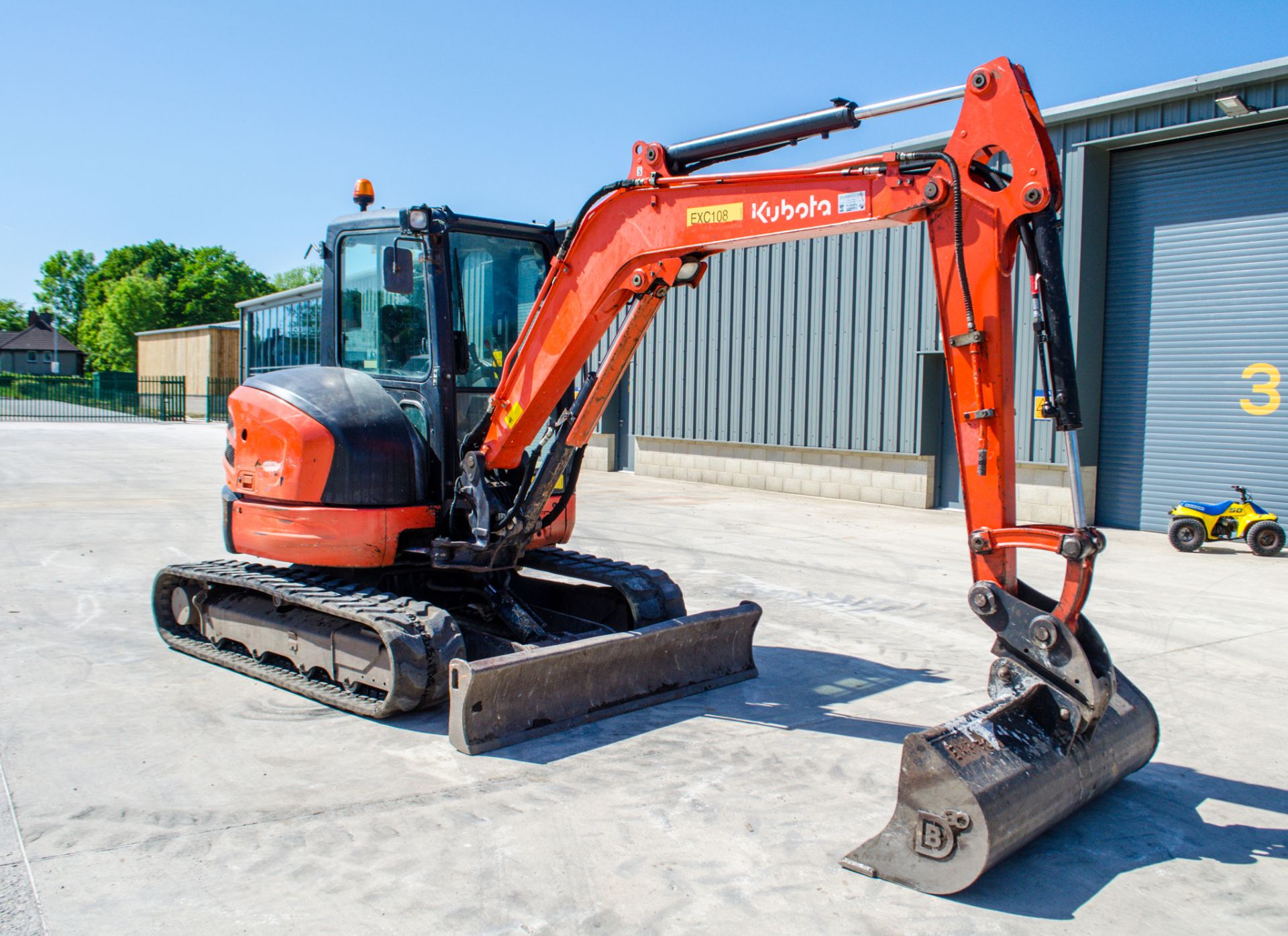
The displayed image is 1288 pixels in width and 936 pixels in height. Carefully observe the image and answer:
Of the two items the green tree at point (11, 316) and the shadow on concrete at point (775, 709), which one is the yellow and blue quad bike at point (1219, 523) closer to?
the shadow on concrete at point (775, 709)

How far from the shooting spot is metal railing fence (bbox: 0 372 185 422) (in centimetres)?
4581

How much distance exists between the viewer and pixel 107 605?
29.2ft

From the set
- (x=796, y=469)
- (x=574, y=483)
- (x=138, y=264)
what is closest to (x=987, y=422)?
(x=574, y=483)

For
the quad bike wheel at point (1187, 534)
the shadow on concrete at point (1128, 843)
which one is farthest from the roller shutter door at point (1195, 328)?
the shadow on concrete at point (1128, 843)

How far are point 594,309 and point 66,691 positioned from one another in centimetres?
397

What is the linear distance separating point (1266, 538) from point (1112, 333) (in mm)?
3877

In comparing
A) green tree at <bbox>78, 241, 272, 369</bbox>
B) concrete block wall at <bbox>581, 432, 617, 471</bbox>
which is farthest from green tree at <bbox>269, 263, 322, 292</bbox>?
concrete block wall at <bbox>581, 432, 617, 471</bbox>

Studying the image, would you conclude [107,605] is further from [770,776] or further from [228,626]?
[770,776]

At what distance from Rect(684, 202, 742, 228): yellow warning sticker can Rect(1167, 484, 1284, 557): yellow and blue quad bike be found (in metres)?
10.2

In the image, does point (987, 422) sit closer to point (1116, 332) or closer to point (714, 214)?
point (714, 214)

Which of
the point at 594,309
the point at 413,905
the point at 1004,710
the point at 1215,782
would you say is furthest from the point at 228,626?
the point at 1215,782

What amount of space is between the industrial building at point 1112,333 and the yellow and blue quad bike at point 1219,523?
0.88 metres

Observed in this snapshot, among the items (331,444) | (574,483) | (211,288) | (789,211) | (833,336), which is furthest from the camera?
(211,288)

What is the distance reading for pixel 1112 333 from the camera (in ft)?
50.8
